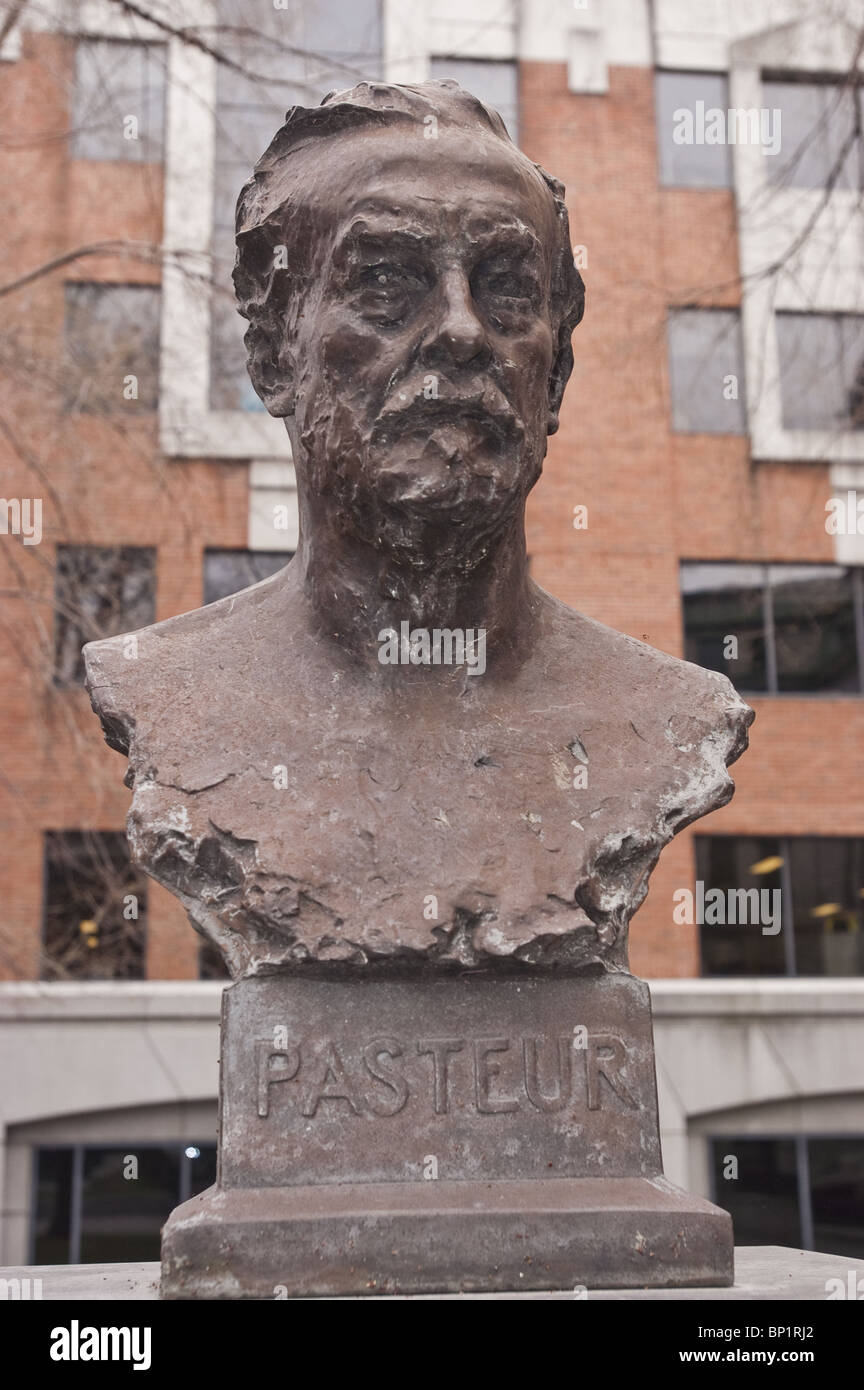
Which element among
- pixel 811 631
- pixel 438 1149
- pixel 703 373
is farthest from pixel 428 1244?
pixel 703 373

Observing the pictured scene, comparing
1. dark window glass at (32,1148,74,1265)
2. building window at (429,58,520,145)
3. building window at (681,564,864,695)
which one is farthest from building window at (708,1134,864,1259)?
building window at (429,58,520,145)

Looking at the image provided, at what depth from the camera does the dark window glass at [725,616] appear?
1399cm

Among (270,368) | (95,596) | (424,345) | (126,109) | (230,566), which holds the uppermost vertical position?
(126,109)

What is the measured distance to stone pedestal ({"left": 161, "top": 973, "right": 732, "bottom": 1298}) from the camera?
3420 millimetres

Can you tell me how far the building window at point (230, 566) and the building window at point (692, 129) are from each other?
5084mm

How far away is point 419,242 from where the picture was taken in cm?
367

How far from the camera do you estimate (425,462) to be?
365 cm

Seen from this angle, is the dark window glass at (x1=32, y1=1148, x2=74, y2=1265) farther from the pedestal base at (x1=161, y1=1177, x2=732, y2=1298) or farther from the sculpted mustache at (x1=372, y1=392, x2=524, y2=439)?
the sculpted mustache at (x1=372, y1=392, x2=524, y2=439)

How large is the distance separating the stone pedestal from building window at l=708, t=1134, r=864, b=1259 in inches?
386

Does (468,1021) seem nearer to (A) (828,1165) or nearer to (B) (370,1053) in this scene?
(B) (370,1053)

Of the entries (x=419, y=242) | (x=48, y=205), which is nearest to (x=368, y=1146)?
(x=419, y=242)

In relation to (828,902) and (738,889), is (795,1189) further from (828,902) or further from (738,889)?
(738,889)

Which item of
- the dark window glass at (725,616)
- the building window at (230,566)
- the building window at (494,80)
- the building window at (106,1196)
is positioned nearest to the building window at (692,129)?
the building window at (494,80)

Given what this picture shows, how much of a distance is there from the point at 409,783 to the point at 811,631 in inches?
431
